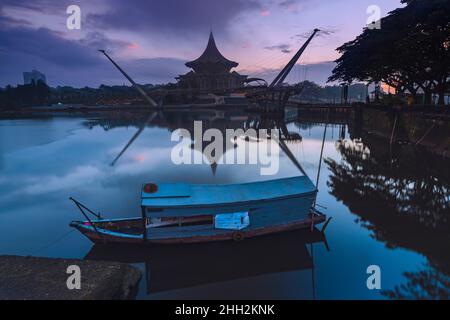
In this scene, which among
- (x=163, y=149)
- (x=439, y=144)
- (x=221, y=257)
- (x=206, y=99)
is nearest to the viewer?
(x=221, y=257)

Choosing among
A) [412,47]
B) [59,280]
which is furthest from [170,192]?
[412,47]

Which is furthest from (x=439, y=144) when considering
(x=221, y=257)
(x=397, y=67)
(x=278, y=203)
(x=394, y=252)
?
(x=221, y=257)

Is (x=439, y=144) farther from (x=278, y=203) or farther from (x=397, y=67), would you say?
(x=278, y=203)

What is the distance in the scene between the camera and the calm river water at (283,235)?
30.0 feet

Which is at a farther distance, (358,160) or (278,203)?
(358,160)

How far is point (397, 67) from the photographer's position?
3731cm

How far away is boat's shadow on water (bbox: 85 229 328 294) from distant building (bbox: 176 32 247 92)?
11429 cm

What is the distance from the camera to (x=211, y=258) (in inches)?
416

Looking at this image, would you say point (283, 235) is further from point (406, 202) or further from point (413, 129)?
point (413, 129)

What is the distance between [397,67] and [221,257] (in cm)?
3814

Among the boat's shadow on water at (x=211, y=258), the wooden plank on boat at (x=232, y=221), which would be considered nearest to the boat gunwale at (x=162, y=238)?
the wooden plank on boat at (x=232, y=221)

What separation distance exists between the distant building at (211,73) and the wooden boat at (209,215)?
11334 centimetres

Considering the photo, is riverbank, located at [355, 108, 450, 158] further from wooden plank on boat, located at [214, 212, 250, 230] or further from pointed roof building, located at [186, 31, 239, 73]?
pointed roof building, located at [186, 31, 239, 73]

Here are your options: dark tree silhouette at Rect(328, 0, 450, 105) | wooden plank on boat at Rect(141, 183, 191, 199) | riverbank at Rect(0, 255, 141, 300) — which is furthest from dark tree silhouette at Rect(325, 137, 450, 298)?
dark tree silhouette at Rect(328, 0, 450, 105)
